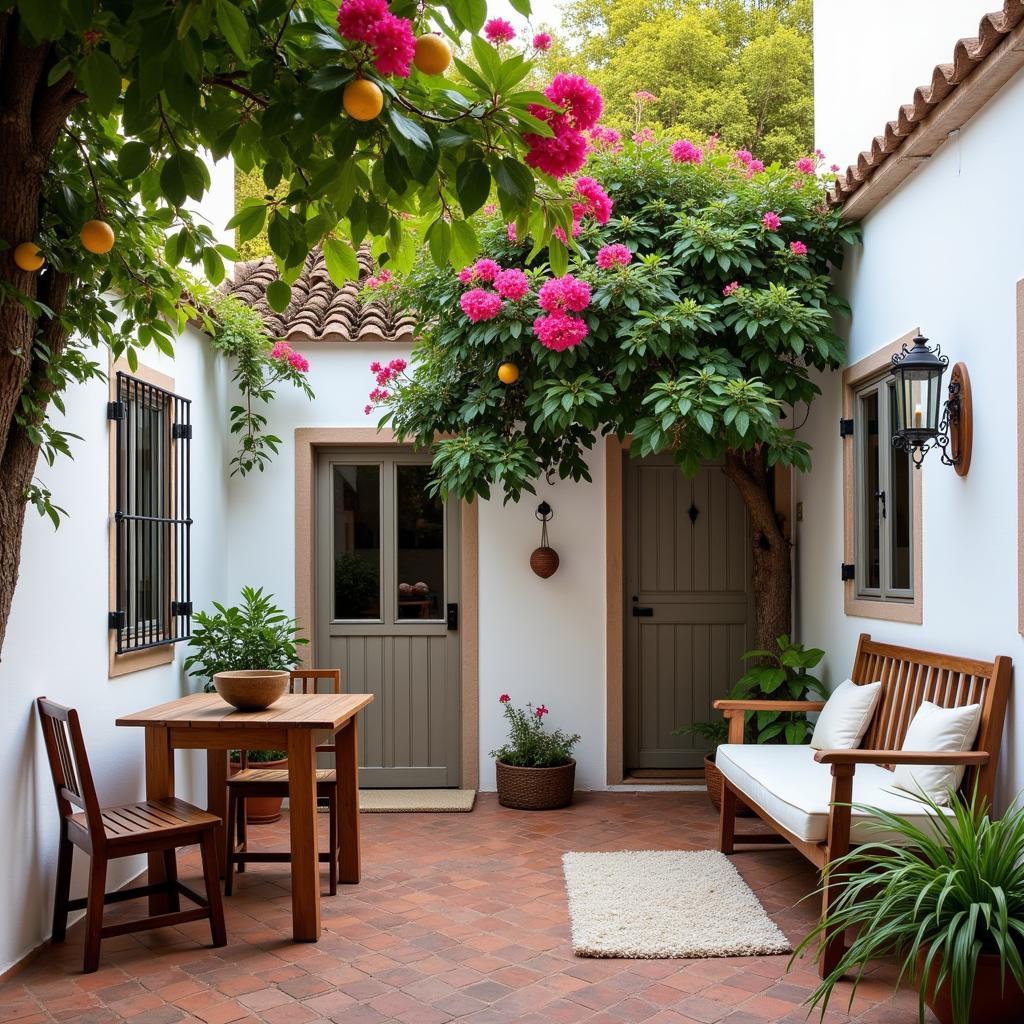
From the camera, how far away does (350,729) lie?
4.86 meters

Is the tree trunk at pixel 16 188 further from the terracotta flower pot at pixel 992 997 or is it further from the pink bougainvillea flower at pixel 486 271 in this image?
the pink bougainvillea flower at pixel 486 271

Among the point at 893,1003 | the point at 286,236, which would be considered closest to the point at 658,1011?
the point at 893,1003

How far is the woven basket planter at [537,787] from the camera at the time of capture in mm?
6102

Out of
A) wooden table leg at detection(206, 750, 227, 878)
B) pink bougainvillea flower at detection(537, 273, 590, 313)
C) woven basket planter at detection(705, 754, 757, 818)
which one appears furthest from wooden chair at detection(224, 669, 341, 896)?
pink bougainvillea flower at detection(537, 273, 590, 313)

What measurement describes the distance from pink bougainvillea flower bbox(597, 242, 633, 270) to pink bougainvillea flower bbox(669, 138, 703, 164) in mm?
691

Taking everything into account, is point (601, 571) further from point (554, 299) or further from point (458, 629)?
point (554, 299)

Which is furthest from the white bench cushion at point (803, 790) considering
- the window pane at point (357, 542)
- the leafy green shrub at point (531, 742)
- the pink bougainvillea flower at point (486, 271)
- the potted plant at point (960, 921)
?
the pink bougainvillea flower at point (486, 271)

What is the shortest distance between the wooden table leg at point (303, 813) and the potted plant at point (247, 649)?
155 cm

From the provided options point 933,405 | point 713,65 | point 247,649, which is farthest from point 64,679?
point 713,65

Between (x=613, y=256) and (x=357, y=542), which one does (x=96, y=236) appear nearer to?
(x=613, y=256)

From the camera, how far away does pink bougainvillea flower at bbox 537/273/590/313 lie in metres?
5.20

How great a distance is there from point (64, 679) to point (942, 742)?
332 cm

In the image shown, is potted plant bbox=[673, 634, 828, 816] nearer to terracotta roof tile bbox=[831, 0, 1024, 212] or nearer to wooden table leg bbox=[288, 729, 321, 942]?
terracotta roof tile bbox=[831, 0, 1024, 212]

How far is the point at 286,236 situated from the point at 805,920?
337 cm
